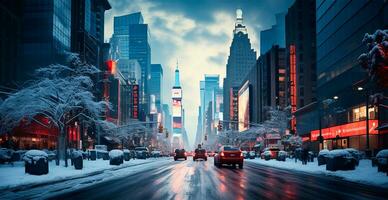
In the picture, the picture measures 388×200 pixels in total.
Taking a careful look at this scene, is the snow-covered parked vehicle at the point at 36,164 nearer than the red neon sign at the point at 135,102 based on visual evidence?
Yes

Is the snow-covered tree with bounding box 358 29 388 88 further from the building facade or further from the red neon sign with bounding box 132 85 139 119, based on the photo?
the red neon sign with bounding box 132 85 139 119

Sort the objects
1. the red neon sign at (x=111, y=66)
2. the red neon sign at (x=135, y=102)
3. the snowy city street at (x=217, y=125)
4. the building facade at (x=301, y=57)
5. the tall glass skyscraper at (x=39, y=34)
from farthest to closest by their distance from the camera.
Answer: the red neon sign at (x=135, y=102) < the red neon sign at (x=111, y=66) < the building facade at (x=301, y=57) < the tall glass skyscraper at (x=39, y=34) < the snowy city street at (x=217, y=125)

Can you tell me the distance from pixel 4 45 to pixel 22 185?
6653cm

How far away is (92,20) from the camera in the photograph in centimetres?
13162

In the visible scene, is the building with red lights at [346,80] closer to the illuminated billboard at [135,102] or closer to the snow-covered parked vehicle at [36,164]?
the snow-covered parked vehicle at [36,164]

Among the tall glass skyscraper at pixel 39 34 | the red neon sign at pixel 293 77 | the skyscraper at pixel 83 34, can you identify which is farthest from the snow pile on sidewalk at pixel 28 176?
the red neon sign at pixel 293 77

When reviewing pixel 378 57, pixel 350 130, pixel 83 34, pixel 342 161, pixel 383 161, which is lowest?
pixel 342 161

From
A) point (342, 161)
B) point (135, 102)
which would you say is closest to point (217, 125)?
point (342, 161)

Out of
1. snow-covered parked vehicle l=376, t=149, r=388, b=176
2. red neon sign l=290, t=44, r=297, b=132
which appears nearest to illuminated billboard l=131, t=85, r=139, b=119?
red neon sign l=290, t=44, r=297, b=132

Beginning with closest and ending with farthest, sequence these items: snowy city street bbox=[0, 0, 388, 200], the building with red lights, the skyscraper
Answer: snowy city street bbox=[0, 0, 388, 200], the building with red lights, the skyscraper

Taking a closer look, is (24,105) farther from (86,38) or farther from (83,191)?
(86,38)

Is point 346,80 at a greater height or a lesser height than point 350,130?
greater

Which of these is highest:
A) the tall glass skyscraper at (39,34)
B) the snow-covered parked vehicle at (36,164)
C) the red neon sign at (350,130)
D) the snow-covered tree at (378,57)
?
the tall glass skyscraper at (39,34)

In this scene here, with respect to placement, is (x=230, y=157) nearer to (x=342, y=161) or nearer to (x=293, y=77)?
(x=342, y=161)
